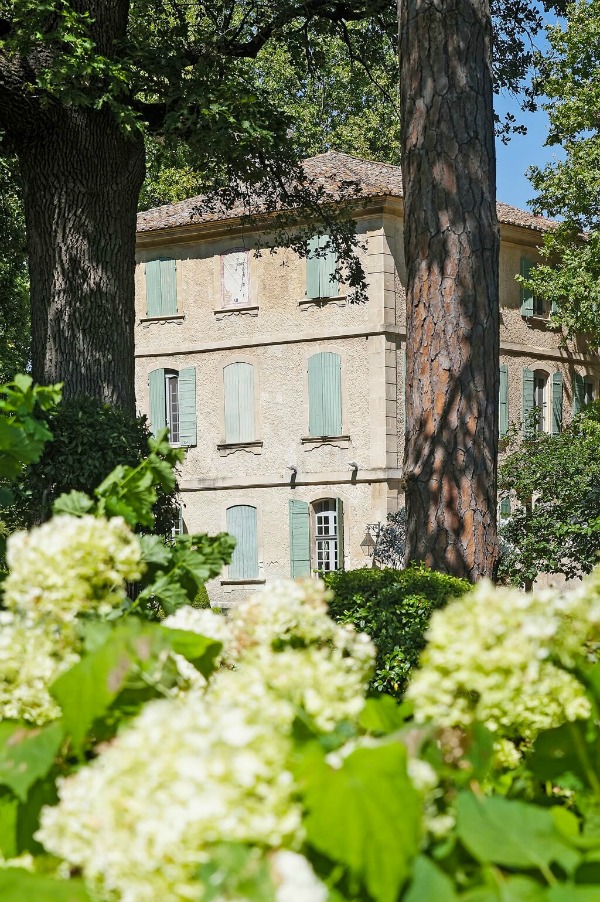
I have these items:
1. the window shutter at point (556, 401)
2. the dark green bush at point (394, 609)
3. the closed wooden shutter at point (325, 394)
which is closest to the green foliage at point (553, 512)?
the closed wooden shutter at point (325, 394)

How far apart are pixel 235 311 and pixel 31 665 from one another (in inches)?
1016

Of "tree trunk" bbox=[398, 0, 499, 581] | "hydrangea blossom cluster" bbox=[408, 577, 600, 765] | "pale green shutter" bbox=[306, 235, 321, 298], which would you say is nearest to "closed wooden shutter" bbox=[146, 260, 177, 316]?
"pale green shutter" bbox=[306, 235, 321, 298]

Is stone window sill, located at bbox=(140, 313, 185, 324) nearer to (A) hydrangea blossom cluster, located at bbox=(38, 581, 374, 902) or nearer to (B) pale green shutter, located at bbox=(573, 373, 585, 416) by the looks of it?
(B) pale green shutter, located at bbox=(573, 373, 585, 416)

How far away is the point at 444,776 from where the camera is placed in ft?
4.11

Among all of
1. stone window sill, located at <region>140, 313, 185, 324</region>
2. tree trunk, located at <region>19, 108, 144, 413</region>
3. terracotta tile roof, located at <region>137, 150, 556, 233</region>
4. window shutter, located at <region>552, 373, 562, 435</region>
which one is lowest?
window shutter, located at <region>552, 373, 562, 435</region>

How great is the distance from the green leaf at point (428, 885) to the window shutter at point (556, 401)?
95.6 ft

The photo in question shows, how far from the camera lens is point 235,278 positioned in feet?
89.7

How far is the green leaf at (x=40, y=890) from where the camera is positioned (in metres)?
1.15

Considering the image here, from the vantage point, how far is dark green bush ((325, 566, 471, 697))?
20.3 feet

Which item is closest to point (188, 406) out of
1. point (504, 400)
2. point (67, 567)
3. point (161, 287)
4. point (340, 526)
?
point (161, 287)

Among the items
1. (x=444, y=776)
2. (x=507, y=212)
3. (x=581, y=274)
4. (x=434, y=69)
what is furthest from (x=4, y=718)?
(x=507, y=212)

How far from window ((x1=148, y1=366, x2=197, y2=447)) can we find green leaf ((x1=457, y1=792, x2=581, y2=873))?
26.4m

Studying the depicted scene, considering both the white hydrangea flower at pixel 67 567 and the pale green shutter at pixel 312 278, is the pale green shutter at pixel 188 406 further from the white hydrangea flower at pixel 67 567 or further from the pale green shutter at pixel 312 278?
the white hydrangea flower at pixel 67 567

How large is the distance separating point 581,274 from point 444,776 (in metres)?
26.3
